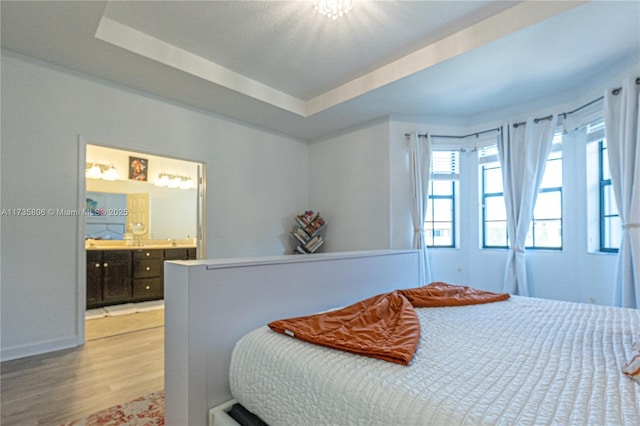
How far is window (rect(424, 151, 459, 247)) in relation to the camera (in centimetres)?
420

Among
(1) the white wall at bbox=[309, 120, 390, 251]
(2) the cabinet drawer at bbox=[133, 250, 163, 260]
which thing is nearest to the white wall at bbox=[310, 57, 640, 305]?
(1) the white wall at bbox=[309, 120, 390, 251]

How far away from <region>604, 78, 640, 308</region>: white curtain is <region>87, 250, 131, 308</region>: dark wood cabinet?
575cm

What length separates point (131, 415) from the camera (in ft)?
6.02

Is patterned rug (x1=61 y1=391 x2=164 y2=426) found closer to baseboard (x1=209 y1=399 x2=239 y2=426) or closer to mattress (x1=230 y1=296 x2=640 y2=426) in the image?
baseboard (x1=209 y1=399 x2=239 y2=426)

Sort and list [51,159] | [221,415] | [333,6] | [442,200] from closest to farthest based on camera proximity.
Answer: [221,415] < [333,6] < [51,159] < [442,200]

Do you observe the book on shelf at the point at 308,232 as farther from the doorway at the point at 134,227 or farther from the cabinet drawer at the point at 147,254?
the cabinet drawer at the point at 147,254

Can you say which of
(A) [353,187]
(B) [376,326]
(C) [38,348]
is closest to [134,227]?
(C) [38,348]

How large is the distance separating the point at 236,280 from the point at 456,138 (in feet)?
12.0

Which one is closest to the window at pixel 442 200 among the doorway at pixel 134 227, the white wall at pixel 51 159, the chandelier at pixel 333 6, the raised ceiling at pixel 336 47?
the raised ceiling at pixel 336 47

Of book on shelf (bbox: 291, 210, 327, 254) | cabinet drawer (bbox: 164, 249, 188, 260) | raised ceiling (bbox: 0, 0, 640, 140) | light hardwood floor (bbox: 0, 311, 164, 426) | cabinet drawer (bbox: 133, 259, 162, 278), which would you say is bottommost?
light hardwood floor (bbox: 0, 311, 164, 426)

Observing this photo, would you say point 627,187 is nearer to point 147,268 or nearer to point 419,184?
point 419,184

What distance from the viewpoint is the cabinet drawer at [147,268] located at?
475cm

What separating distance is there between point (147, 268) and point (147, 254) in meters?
0.22

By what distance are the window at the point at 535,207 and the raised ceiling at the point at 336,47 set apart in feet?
2.28
